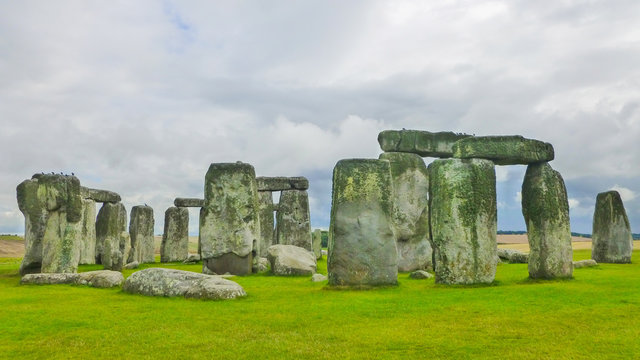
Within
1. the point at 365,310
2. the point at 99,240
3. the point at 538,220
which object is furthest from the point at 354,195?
the point at 99,240

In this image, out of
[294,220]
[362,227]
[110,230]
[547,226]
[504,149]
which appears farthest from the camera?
[294,220]

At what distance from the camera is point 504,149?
42.3 ft

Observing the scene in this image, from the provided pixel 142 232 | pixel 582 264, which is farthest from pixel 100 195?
pixel 582 264

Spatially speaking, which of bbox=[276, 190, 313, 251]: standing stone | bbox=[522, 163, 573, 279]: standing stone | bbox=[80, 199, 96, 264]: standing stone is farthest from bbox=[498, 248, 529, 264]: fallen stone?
bbox=[80, 199, 96, 264]: standing stone

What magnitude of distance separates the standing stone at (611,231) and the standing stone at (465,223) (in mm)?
10857

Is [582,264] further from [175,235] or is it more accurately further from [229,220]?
[175,235]

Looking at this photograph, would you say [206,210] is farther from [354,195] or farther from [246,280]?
[354,195]

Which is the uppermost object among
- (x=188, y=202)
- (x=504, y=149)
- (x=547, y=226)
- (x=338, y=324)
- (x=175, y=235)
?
(x=504, y=149)

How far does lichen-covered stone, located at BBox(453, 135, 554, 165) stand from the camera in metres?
12.8

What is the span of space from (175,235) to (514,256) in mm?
15383

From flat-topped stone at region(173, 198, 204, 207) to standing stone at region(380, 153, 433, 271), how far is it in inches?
470

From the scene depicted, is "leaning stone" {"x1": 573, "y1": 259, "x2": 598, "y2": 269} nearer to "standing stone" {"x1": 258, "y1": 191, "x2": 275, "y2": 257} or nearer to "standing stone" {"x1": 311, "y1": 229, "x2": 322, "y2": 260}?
"standing stone" {"x1": 311, "y1": 229, "x2": 322, "y2": 260}

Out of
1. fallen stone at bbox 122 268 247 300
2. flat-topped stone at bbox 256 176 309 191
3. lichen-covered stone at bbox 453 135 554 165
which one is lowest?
fallen stone at bbox 122 268 247 300

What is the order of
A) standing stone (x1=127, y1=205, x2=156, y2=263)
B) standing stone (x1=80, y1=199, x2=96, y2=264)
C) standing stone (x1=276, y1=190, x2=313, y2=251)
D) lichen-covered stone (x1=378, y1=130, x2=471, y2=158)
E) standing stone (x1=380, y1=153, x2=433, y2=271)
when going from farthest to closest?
standing stone (x1=127, y1=205, x2=156, y2=263) < standing stone (x1=276, y1=190, x2=313, y2=251) < standing stone (x1=80, y1=199, x2=96, y2=264) < lichen-covered stone (x1=378, y1=130, x2=471, y2=158) < standing stone (x1=380, y1=153, x2=433, y2=271)
